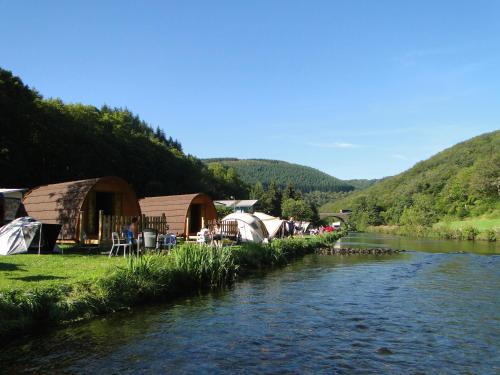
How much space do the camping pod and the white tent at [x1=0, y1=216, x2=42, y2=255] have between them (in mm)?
3271

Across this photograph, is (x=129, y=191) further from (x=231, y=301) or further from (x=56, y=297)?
(x=56, y=297)

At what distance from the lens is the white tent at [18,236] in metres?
18.0

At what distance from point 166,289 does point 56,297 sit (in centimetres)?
425

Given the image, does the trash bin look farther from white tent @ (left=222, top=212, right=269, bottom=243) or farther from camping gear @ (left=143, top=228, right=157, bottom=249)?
white tent @ (left=222, top=212, right=269, bottom=243)

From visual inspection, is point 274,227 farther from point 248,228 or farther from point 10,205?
point 10,205

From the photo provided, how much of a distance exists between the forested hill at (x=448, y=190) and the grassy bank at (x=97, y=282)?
80.7 metres

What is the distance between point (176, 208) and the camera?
30.7 meters

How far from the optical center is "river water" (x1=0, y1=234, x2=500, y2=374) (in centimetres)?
848

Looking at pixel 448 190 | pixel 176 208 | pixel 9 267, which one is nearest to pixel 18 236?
pixel 9 267

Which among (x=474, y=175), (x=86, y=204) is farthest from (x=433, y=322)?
(x=474, y=175)

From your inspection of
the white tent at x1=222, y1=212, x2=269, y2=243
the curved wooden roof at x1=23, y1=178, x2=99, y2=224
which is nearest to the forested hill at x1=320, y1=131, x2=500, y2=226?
the white tent at x1=222, y1=212, x2=269, y2=243

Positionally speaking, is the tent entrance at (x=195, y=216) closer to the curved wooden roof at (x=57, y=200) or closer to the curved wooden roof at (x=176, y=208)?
the curved wooden roof at (x=176, y=208)

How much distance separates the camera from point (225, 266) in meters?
18.8

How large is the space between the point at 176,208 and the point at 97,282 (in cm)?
1820
